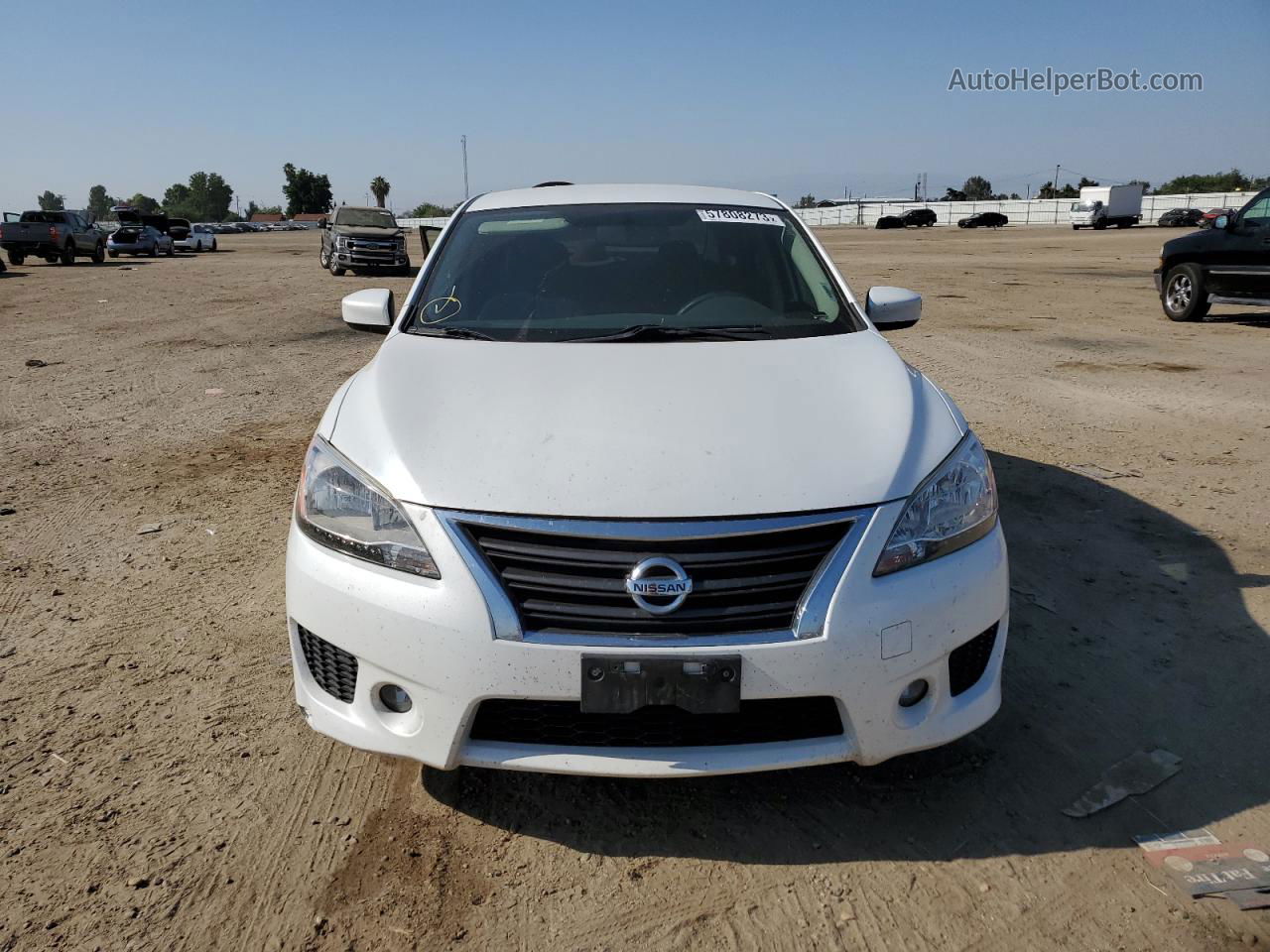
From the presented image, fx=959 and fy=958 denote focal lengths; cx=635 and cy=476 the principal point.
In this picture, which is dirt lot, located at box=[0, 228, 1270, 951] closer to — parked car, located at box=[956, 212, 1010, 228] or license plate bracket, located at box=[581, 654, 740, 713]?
license plate bracket, located at box=[581, 654, 740, 713]

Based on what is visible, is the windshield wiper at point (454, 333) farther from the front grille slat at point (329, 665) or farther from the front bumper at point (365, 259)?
the front bumper at point (365, 259)

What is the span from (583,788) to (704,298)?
5.90ft

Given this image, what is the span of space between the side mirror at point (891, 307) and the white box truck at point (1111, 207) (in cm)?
6278

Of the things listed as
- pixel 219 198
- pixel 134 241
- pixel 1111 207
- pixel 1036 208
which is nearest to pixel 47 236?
pixel 134 241

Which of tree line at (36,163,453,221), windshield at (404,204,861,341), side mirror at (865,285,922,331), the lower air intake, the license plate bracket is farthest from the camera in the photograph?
tree line at (36,163,453,221)

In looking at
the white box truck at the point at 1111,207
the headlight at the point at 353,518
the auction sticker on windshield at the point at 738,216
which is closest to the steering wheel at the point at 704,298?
the auction sticker on windshield at the point at 738,216

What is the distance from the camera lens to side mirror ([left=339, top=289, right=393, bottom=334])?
3.80m

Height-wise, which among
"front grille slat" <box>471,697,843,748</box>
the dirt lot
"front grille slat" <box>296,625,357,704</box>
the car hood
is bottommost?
the dirt lot

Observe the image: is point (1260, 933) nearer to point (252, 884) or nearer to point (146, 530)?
point (252, 884)

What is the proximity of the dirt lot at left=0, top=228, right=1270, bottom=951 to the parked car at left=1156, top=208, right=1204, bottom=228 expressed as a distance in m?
60.6

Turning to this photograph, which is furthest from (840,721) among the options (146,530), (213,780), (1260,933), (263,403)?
(263,403)

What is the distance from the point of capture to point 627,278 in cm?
361

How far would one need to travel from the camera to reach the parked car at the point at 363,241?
77.9ft

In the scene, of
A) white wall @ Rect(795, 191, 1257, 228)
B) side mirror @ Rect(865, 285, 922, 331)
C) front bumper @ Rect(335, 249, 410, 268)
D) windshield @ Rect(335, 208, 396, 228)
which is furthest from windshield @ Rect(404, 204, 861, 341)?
white wall @ Rect(795, 191, 1257, 228)
